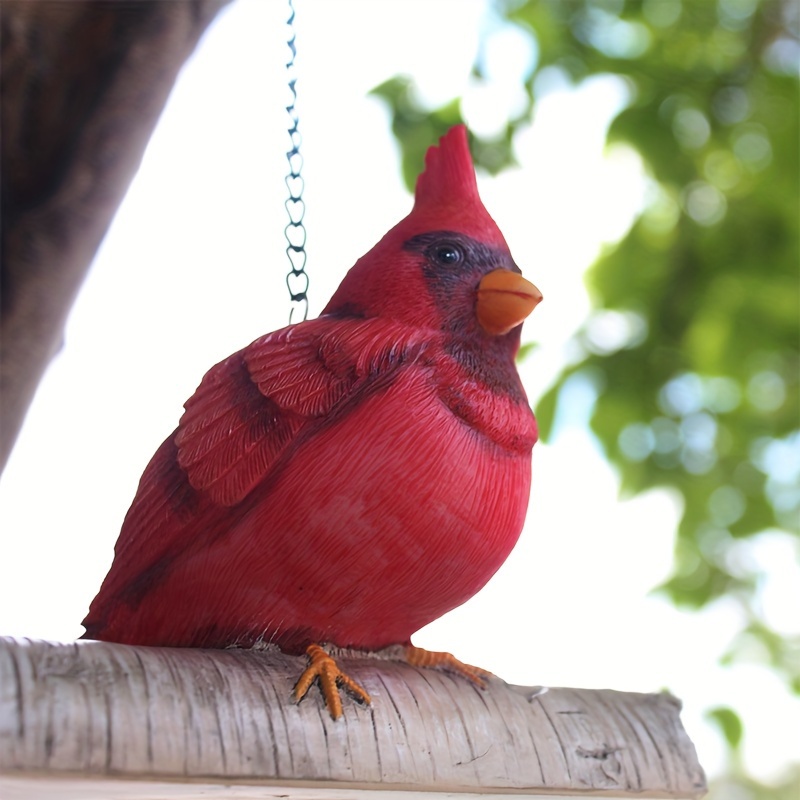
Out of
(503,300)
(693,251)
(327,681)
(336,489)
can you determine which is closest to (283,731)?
(327,681)

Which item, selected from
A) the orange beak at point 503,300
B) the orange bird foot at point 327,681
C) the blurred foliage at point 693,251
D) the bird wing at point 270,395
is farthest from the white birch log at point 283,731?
the blurred foliage at point 693,251

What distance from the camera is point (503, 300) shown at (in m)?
0.98

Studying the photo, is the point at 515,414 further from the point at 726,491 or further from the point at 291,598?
the point at 726,491

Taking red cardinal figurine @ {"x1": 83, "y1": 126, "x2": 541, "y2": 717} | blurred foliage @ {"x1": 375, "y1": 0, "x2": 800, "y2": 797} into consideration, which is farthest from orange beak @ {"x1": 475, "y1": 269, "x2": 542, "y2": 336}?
blurred foliage @ {"x1": 375, "y1": 0, "x2": 800, "y2": 797}

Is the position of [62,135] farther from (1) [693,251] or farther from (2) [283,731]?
(1) [693,251]

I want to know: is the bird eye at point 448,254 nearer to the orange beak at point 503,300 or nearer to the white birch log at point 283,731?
the orange beak at point 503,300

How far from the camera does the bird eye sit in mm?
1017

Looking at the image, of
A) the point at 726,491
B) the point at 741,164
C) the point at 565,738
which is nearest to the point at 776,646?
the point at 726,491

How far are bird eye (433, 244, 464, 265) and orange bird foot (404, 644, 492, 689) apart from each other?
1.31ft

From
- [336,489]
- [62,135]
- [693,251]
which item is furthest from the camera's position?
[693,251]

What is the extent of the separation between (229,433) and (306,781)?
31 centimetres

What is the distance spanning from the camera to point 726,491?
222 centimetres

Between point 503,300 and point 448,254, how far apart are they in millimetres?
81

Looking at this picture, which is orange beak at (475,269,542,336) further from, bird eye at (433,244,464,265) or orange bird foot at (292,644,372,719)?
orange bird foot at (292,644,372,719)
